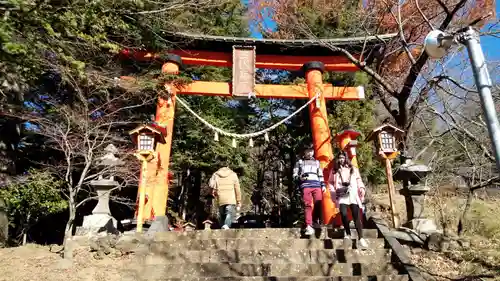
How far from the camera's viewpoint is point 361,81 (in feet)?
39.9

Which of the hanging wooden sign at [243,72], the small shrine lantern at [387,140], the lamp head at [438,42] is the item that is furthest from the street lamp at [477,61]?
the hanging wooden sign at [243,72]

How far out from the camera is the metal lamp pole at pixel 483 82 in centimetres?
265

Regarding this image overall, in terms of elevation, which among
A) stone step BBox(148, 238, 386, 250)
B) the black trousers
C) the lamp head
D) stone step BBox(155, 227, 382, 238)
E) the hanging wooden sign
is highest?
the hanging wooden sign

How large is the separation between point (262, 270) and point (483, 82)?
3171 millimetres

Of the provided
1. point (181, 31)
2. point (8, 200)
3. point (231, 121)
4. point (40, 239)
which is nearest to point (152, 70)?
point (181, 31)

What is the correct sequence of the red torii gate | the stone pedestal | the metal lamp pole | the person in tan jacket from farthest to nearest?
the red torii gate
the person in tan jacket
the stone pedestal
the metal lamp pole

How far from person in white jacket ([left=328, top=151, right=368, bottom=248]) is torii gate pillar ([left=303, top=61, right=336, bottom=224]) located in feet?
8.20

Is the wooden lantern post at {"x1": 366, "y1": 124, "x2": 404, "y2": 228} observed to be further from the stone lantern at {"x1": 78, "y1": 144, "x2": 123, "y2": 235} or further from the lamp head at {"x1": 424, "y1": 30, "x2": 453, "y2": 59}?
the stone lantern at {"x1": 78, "y1": 144, "x2": 123, "y2": 235}

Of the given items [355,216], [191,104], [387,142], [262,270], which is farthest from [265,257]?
[191,104]

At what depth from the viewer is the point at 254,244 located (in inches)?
207

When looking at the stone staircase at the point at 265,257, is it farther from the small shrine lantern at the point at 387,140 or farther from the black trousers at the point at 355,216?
the small shrine lantern at the point at 387,140

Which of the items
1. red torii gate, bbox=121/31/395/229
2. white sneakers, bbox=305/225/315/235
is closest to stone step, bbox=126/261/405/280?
white sneakers, bbox=305/225/315/235

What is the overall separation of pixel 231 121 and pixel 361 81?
4.55 m

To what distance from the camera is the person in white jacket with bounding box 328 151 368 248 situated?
501 centimetres
